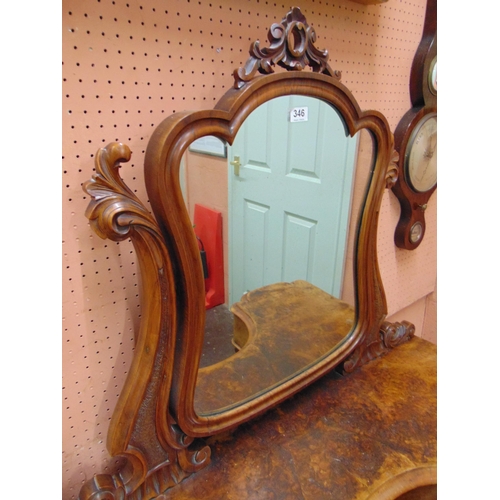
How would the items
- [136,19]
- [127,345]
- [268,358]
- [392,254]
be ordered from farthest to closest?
[392,254]
[268,358]
[127,345]
[136,19]

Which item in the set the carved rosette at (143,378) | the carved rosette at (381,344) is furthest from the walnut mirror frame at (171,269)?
the carved rosette at (381,344)

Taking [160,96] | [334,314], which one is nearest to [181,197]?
[160,96]

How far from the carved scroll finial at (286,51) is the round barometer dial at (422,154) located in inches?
17.0

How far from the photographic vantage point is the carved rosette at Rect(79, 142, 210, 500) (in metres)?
0.48

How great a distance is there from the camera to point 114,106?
529 mm

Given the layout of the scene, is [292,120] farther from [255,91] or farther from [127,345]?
[127,345]

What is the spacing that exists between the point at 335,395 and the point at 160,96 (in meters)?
0.72

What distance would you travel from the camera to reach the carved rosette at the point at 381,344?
36.9 inches

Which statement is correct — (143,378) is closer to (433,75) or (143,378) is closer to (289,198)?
(289,198)

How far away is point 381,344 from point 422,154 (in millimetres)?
515

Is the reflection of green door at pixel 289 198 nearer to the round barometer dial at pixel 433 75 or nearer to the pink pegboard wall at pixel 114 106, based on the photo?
the pink pegboard wall at pixel 114 106

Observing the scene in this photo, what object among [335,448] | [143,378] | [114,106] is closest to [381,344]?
[335,448]

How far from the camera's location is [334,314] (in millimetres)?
965

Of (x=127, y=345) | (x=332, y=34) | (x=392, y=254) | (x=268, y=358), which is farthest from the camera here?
(x=392, y=254)
